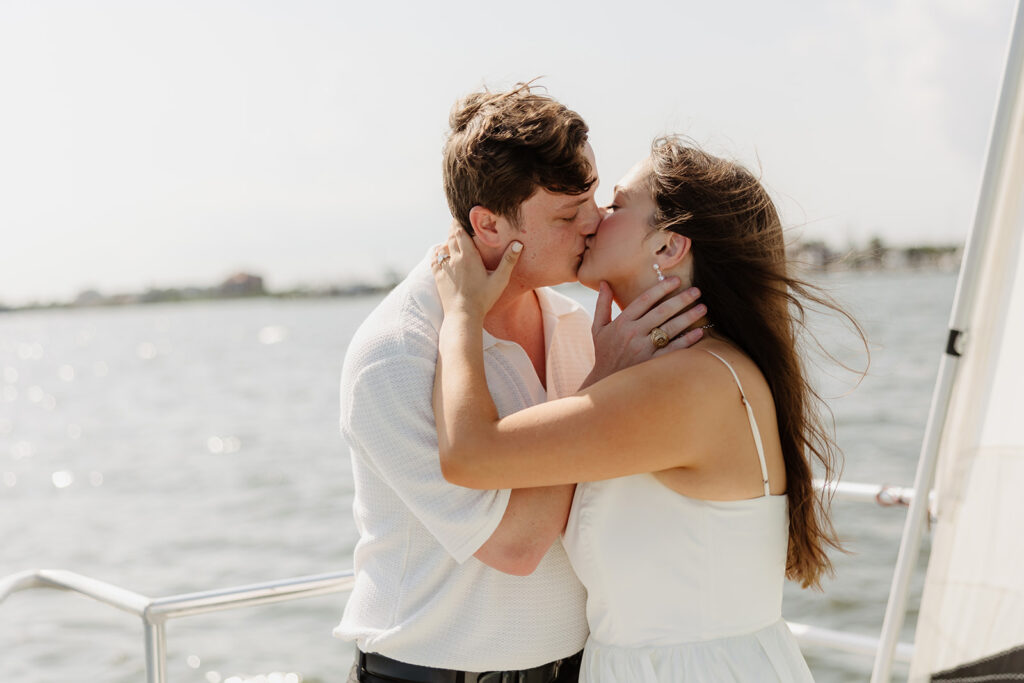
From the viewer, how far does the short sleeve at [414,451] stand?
2.07 metres

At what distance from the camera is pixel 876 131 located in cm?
3497

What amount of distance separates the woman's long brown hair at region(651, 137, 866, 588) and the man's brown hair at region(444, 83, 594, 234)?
0.68 ft

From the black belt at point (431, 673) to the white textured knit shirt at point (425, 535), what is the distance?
2 cm

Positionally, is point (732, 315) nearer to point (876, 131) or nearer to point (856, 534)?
point (856, 534)

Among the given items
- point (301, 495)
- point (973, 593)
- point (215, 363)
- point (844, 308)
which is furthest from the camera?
point (215, 363)

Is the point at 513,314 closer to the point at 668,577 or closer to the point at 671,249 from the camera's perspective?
the point at 671,249

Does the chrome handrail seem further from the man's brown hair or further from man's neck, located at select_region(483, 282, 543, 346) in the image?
the man's brown hair

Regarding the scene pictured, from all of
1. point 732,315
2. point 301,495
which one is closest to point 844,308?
point 732,315

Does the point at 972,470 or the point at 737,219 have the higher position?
the point at 737,219

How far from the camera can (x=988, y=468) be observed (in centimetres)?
195

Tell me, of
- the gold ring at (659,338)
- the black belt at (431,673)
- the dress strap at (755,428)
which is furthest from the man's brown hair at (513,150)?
the black belt at (431,673)

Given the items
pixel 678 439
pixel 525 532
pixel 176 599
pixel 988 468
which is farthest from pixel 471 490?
pixel 988 468

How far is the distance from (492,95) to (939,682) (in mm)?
1549

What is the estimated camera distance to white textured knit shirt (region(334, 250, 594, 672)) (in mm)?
2102
